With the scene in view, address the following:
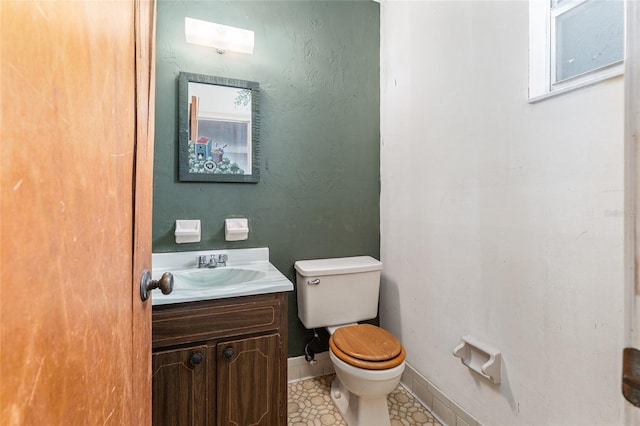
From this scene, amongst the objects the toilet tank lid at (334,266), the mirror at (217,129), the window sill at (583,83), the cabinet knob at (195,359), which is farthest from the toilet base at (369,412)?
the window sill at (583,83)

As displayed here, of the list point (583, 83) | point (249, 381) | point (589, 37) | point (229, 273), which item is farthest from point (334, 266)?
point (589, 37)

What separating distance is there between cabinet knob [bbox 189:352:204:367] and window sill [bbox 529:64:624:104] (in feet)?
5.57

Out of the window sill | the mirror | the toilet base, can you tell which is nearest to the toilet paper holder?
the toilet base

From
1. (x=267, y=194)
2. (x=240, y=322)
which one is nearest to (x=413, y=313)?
(x=240, y=322)

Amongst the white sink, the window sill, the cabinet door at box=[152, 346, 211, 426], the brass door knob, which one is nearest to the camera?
the brass door knob

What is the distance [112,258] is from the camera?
0.51m

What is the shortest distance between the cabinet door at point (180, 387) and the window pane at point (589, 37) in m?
1.83

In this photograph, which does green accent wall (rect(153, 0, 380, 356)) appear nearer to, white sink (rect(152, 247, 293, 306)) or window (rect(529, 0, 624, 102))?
white sink (rect(152, 247, 293, 306))

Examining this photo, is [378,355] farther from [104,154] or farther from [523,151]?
[104,154]

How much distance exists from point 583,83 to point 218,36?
5.57 ft

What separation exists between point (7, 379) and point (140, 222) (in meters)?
0.46

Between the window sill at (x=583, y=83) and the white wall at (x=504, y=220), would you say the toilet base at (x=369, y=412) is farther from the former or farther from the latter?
the window sill at (x=583, y=83)

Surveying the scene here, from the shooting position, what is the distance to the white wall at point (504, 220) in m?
0.93

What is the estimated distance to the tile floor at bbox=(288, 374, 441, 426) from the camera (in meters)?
1.56
